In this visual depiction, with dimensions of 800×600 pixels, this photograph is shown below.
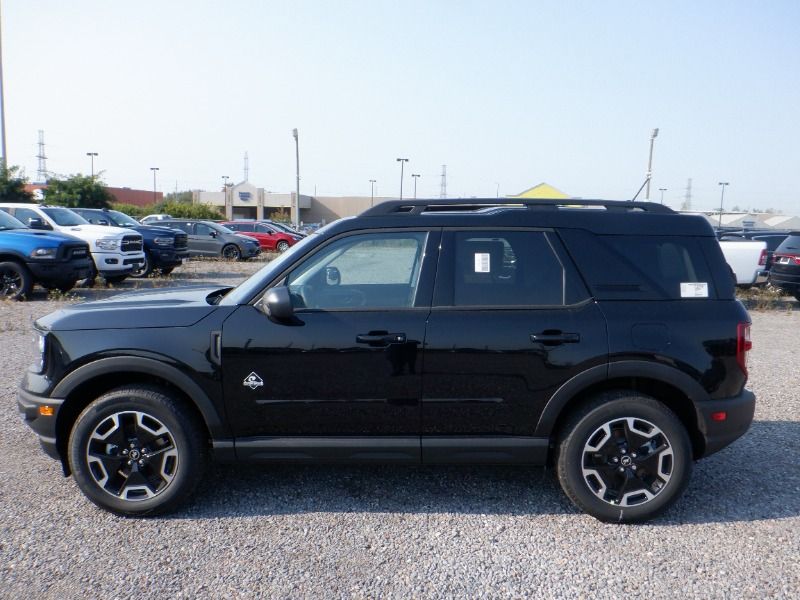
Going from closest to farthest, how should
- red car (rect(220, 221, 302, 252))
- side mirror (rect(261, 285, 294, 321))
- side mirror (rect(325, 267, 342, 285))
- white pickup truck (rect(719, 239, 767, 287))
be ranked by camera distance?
side mirror (rect(261, 285, 294, 321)), side mirror (rect(325, 267, 342, 285)), white pickup truck (rect(719, 239, 767, 287)), red car (rect(220, 221, 302, 252))

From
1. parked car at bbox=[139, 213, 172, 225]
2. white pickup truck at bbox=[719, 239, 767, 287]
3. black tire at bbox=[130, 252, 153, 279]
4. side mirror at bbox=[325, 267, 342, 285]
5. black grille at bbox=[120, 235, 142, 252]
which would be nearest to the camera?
side mirror at bbox=[325, 267, 342, 285]

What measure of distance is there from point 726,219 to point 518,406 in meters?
73.0

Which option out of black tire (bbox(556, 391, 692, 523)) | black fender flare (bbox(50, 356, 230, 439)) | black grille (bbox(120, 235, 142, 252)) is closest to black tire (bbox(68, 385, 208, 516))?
black fender flare (bbox(50, 356, 230, 439))

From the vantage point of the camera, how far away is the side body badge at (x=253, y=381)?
12.3 feet

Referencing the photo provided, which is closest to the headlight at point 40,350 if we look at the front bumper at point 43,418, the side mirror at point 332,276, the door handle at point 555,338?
the front bumper at point 43,418

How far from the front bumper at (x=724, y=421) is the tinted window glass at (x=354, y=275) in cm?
185

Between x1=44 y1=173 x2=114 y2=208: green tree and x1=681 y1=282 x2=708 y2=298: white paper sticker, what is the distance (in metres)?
37.4

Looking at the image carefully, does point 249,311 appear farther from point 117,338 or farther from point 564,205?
point 564,205

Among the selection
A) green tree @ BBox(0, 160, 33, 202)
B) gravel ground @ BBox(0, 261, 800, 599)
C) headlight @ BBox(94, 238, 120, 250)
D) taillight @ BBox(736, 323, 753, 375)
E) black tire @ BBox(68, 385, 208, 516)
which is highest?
green tree @ BBox(0, 160, 33, 202)

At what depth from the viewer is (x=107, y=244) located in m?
14.4

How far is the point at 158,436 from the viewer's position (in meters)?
3.78

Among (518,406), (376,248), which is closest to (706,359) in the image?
(518,406)

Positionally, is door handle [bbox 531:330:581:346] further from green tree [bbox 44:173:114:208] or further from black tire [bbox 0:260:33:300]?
green tree [bbox 44:173:114:208]

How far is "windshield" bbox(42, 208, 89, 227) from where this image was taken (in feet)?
49.3
